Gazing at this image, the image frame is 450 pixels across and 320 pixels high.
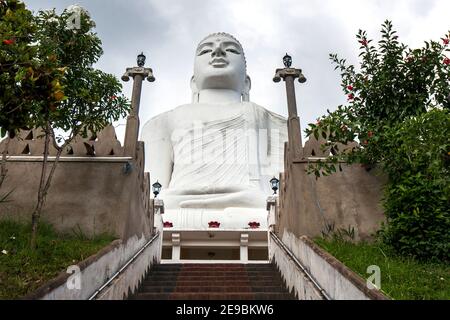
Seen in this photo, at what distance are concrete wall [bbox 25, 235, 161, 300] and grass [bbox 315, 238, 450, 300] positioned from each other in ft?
8.27

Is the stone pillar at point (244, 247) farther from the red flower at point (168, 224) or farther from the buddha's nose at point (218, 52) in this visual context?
the buddha's nose at point (218, 52)

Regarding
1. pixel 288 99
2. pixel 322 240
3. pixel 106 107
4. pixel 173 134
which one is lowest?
pixel 322 240

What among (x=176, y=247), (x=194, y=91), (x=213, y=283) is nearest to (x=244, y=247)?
(x=176, y=247)

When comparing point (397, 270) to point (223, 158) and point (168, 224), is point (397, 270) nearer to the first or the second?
point (168, 224)

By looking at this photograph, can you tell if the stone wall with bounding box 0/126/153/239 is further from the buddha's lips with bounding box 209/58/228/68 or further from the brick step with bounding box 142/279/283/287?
the buddha's lips with bounding box 209/58/228/68

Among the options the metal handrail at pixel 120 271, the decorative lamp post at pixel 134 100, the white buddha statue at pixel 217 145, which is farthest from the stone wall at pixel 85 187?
the white buddha statue at pixel 217 145

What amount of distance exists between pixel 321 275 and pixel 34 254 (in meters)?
3.15

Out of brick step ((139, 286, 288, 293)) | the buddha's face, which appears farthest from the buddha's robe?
brick step ((139, 286, 288, 293))

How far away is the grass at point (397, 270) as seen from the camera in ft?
14.9

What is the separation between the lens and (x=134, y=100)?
30.1 feet

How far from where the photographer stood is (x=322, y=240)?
683 centimetres

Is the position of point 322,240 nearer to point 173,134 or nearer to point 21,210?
point 21,210

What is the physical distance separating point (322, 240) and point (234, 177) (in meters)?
7.56
